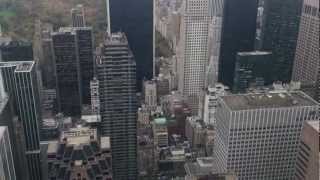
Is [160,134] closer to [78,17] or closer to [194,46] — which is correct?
[194,46]

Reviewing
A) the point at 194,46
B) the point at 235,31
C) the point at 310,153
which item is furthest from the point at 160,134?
the point at 310,153

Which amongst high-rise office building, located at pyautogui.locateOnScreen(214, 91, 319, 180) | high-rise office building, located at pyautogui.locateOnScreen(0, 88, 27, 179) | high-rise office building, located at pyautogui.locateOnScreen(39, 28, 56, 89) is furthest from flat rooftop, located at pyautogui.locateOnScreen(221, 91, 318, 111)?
high-rise office building, located at pyautogui.locateOnScreen(39, 28, 56, 89)

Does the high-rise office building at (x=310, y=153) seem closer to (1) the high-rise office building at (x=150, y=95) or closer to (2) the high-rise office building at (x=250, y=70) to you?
(2) the high-rise office building at (x=250, y=70)

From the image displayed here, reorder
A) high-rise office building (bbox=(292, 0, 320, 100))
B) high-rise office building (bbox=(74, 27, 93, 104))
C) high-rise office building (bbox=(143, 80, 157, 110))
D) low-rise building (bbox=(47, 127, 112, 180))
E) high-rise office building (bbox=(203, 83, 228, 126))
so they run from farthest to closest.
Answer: high-rise office building (bbox=(74, 27, 93, 104)) < high-rise office building (bbox=(143, 80, 157, 110)) < high-rise office building (bbox=(203, 83, 228, 126)) < high-rise office building (bbox=(292, 0, 320, 100)) < low-rise building (bbox=(47, 127, 112, 180))

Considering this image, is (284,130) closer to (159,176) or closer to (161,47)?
(159,176)

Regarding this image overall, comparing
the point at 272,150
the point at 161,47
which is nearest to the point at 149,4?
the point at 161,47

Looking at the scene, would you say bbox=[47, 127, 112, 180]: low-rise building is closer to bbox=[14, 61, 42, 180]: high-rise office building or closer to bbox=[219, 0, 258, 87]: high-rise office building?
bbox=[14, 61, 42, 180]: high-rise office building
